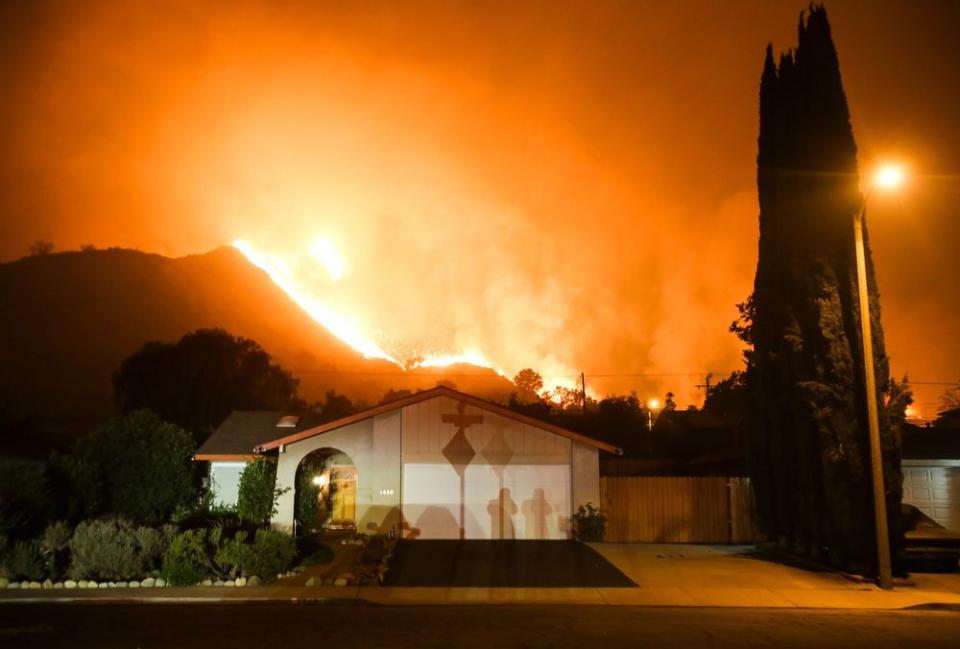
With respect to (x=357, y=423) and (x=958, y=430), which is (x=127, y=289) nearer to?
(x=357, y=423)

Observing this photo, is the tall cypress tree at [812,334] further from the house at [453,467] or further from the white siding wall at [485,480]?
the white siding wall at [485,480]

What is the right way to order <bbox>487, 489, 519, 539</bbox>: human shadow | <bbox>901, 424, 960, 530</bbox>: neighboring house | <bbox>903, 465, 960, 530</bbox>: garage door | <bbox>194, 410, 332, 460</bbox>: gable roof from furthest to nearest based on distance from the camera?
<bbox>194, 410, 332, 460</bbox>: gable roof < <bbox>903, 465, 960, 530</bbox>: garage door < <bbox>901, 424, 960, 530</bbox>: neighboring house < <bbox>487, 489, 519, 539</bbox>: human shadow

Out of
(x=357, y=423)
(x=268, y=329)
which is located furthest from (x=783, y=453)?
(x=268, y=329)

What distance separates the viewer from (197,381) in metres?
62.9

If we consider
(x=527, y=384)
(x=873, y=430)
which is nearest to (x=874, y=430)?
(x=873, y=430)

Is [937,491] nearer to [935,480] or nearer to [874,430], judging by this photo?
[935,480]

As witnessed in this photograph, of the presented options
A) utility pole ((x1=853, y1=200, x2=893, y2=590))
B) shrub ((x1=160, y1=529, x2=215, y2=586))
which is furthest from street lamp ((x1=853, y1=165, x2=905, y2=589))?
shrub ((x1=160, y1=529, x2=215, y2=586))

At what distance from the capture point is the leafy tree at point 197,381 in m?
61.2

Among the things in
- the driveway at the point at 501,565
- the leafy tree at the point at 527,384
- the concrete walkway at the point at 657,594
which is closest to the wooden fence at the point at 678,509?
the driveway at the point at 501,565

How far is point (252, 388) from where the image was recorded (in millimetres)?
65625

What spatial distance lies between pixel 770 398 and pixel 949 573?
6.18 m

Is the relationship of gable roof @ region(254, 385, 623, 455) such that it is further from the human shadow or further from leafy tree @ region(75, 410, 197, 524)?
leafy tree @ region(75, 410, 197, 524)

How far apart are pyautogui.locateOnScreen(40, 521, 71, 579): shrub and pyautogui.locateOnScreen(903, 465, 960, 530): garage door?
24.5 metres

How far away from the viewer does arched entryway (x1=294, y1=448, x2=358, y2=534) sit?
1073 inches
